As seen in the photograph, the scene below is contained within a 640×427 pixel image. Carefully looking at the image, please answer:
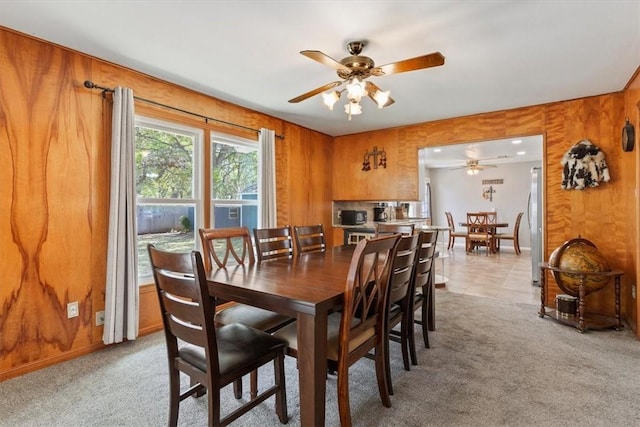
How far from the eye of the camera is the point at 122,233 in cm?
269

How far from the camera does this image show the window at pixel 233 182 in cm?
377

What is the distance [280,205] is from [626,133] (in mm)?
3794

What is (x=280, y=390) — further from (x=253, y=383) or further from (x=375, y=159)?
(x=375, y=159)

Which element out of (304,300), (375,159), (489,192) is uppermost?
(375,159)

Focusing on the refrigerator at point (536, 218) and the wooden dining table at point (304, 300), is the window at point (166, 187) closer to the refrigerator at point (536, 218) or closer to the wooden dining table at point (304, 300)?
the wooden dining table at point (304, 300)

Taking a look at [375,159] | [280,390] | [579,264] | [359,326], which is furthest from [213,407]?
[375,159]

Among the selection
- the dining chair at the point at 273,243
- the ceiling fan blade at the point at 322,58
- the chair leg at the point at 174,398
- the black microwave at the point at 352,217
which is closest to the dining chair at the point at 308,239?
the dining chair at the point at 273,243

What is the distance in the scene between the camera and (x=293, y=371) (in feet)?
7.73

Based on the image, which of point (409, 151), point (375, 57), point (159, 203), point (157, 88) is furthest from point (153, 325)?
point (409, 151)

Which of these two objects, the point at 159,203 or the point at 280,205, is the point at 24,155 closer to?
the point at 159,203

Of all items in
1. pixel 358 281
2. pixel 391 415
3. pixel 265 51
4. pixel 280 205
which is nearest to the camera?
pixel 358 281

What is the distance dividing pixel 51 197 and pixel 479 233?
816cm

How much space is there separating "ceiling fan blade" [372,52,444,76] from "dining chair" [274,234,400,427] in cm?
109

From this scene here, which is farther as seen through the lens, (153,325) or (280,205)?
(280,205)
